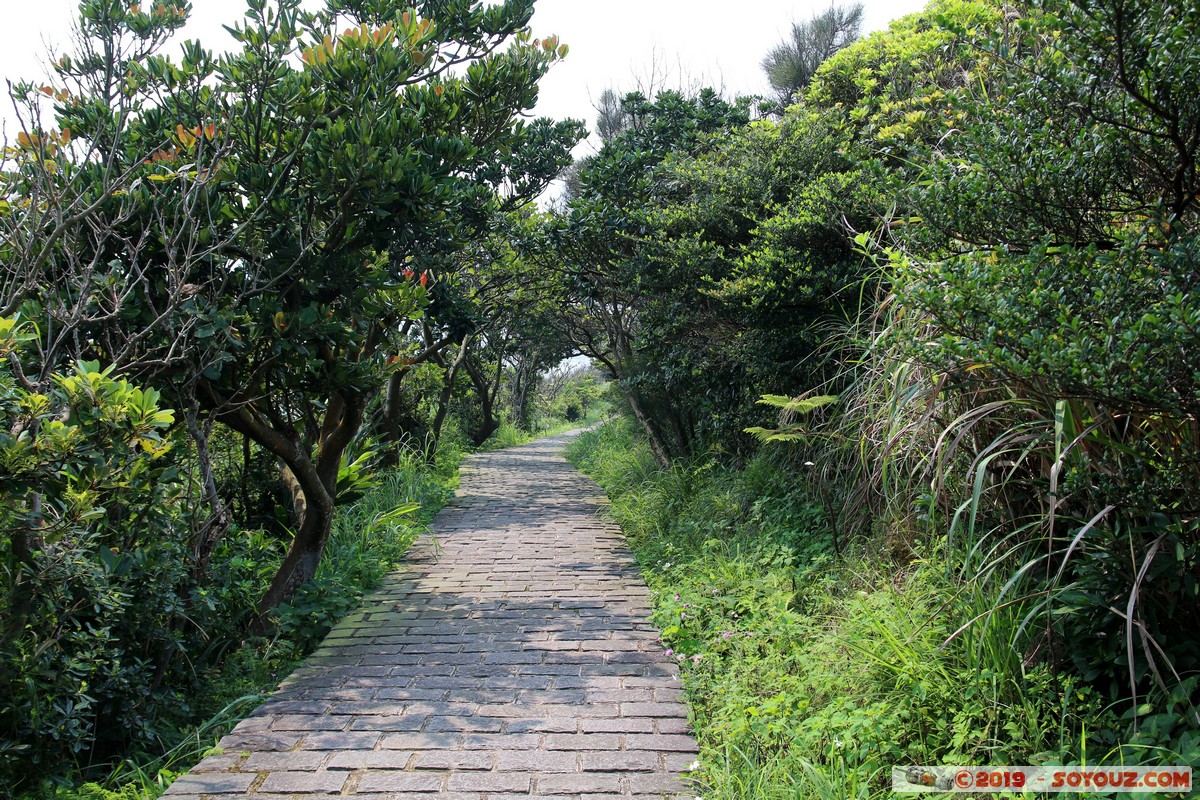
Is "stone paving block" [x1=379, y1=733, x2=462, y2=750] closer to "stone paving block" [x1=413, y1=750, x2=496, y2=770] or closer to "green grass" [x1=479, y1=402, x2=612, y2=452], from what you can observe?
"stone paving block" [x1=413, y1=750, x2=496, y2=770]

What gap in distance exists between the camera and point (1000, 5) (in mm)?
5695

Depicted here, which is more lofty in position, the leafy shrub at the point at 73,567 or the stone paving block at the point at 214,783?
the leafy shrub at the point at 73,567

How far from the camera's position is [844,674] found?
11.4ft

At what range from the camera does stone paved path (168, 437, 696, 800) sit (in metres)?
3.28

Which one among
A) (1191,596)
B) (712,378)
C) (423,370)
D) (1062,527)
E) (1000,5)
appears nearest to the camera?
(1191,596)

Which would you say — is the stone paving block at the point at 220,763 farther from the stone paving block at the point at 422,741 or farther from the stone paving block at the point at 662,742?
the stone paving block at the point at 662,742

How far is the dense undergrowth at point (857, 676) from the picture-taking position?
2818 mm

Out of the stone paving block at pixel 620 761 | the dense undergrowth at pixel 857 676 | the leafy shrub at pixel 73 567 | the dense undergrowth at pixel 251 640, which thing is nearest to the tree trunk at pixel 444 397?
the dense undergrowth at pixel 251 640

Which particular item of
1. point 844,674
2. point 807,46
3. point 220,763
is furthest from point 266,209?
point 807,46

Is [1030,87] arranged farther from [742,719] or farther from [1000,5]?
[1000,5]

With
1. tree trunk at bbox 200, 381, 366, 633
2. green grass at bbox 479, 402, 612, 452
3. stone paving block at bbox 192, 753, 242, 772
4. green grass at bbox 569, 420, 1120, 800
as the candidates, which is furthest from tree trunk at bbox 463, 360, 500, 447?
stone paving block at bbox 192, 753, 242, 772

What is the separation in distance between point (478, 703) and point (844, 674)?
1.90m

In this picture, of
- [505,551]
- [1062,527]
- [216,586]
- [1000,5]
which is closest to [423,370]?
[505,551]

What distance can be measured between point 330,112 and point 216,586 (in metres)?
3.16
